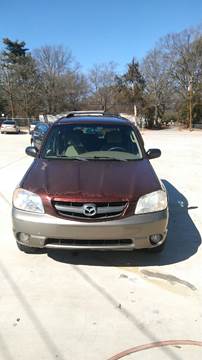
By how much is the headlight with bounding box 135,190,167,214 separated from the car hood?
0.06 metres

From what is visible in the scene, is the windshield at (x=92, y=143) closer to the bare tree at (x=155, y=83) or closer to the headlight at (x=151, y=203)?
the headlight at (x=151, y=203)

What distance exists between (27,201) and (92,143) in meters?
1.94

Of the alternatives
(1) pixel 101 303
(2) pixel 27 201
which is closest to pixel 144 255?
(1) pixel 101 303

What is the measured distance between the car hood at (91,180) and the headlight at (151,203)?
59 millimetres

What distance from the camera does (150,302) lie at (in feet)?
11.9

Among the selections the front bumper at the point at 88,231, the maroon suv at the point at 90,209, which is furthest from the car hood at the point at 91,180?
the front bumper at the point at 88,231

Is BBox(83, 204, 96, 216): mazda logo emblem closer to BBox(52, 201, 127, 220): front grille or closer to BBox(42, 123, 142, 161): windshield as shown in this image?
BBox(52, 201, 127, 220): front grille

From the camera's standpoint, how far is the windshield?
5.53 metres

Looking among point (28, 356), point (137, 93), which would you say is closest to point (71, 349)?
point (28, 356)

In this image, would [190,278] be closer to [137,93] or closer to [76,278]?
[76,278]

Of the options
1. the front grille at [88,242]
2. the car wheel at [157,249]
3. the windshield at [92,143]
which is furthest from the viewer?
the windshield at [92,143]

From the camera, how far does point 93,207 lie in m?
4.00

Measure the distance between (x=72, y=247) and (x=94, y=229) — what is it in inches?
12.7

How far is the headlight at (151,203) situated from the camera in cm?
412
